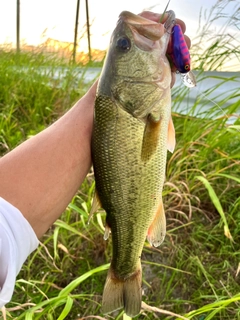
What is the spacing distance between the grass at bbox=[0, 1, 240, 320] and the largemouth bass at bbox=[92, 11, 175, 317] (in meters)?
0.58

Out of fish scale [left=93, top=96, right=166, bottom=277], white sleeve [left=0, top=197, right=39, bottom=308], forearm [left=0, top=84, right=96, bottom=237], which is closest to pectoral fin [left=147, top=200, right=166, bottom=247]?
fish scale [left=93, top=96, right=166, bottom=277]

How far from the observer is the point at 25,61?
4676mm

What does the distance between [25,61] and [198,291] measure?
3.51m

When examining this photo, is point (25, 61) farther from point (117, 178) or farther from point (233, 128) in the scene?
point (117, 178)

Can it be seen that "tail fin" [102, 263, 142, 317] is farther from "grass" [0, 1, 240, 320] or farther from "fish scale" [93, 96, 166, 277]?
"grass" [0, 1, 240, 320]

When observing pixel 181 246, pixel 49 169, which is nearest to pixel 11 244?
pixel 49 169

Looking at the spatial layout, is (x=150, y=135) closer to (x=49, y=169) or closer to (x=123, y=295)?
(x=49, y=169)

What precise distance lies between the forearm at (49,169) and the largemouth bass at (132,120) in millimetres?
173

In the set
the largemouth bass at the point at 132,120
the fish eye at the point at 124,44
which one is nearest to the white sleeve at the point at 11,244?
the largemouth bass at the point at 132,120

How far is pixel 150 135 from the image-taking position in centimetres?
127

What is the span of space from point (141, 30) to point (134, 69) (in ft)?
0.41

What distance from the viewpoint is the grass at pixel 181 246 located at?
2.09 meters

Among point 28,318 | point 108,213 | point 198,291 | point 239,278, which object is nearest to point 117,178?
point 108,213

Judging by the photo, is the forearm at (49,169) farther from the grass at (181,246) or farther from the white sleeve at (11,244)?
the grass at (181,246)
